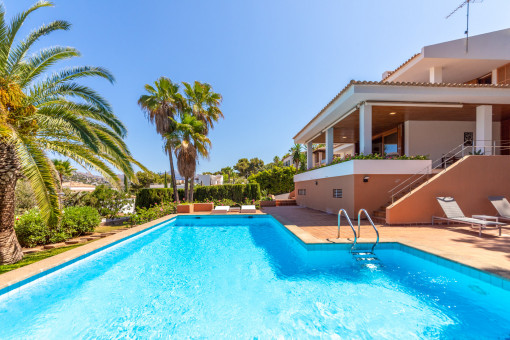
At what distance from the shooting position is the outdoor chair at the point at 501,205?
7974 millimetres

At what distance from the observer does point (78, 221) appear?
9.74m

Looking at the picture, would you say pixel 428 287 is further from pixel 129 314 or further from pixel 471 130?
pixel 471 130

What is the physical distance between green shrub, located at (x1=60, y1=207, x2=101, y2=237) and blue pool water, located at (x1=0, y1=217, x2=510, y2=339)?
4.24 m

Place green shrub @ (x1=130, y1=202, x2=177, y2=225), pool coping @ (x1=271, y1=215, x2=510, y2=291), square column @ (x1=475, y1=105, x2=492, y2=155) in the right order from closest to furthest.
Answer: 1. pool coping @ (x1=271, y1=215, x2=510, y2=291)
2. square column @ (x1=475, y1=105, x2=492, y2=155)
3. green shrub @ (x1=130, y1=202, x2=177, y2=225)

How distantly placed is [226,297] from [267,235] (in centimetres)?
488

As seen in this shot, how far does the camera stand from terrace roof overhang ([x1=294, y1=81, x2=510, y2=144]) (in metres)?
9.78

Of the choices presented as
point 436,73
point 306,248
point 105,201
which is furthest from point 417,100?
point 105,201

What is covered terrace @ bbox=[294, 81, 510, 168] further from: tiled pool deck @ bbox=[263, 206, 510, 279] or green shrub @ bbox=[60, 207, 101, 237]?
green shrub @ bbox=[60, 207, 101, 237]

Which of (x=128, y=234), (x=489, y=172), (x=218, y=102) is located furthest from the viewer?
(x=218, y=102)

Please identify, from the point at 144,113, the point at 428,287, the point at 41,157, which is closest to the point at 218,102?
the point at 144,113

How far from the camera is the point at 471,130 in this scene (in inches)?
533

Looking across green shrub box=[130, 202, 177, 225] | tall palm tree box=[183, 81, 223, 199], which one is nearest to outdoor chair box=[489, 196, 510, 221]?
green shrub box=[130, 202, 177, 225]

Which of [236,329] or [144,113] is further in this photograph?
[144,113]

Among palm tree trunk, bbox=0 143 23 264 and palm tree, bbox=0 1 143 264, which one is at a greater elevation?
palm tree, bbox=0 1 143 264
